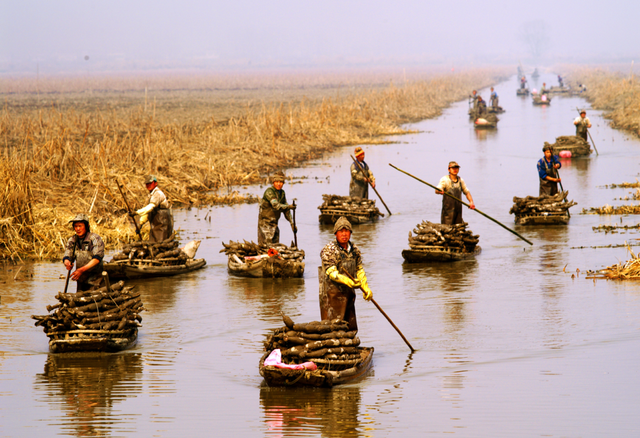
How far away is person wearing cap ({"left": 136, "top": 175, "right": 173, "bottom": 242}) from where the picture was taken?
1702cm

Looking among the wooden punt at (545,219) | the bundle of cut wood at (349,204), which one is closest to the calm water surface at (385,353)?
the wooden punt at (545,219)

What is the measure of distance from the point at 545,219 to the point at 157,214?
1043 cm

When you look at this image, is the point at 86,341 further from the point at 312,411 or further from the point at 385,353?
the point at 385,353

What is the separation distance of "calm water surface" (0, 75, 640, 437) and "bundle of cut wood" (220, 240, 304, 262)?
541 millimetres

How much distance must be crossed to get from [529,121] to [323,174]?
88.0 ft

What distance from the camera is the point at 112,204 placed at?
24.4 m

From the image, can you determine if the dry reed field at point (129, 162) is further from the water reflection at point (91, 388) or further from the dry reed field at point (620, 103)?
the dry reed field at point (620, 103)

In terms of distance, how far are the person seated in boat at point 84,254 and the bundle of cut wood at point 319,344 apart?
3.51 meters

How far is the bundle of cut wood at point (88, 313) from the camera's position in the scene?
11.8 m

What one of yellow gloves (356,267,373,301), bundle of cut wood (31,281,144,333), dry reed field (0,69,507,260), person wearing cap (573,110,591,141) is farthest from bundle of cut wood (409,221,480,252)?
person wearing cap (573,110,591,141)

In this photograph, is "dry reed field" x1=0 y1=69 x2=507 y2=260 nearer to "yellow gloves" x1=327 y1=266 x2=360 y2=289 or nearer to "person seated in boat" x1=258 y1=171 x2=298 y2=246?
"person seated in boat" x1=258 y1=171 x2=298 y2=246

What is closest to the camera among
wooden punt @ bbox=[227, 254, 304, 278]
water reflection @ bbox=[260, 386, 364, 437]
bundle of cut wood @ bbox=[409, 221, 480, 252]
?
water reflection @ bbox=[260, 386, 364, 437]

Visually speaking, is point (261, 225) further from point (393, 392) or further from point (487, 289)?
point (393, 392)

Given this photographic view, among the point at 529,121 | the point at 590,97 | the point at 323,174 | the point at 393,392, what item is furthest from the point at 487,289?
the point at 590,97
